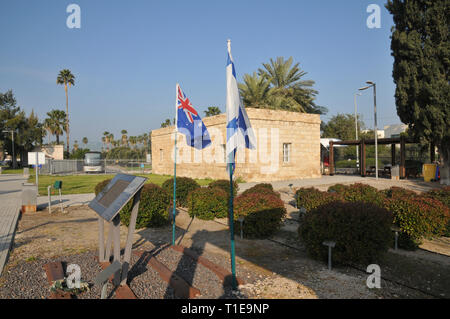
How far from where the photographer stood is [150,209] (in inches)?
314

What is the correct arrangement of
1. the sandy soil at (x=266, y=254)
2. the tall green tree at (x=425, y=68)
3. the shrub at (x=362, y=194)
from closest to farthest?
the sandy soil at (x=266, y=254)
the shrub at (x=362, y=194)
the tall green tree at (x=425, y=68)

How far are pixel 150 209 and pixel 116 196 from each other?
380 cm

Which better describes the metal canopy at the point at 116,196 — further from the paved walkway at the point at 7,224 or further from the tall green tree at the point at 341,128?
the tall green tree at the point at 341,128

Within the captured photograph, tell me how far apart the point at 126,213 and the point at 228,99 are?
4.85 m

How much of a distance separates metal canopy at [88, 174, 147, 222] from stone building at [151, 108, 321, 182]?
Result: 1518cm

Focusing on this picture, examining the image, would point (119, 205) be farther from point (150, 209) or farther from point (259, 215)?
point (150, 209)

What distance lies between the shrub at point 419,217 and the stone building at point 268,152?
13427 mm

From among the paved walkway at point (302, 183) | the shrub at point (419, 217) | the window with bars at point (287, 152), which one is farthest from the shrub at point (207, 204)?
the window with bars at point (287, 152)

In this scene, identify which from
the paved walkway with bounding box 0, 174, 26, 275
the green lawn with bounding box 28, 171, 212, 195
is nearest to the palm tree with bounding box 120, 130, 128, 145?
the green lawn with bounding box 28, 171, 212, 195

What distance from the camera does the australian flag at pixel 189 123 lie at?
6.52 metres

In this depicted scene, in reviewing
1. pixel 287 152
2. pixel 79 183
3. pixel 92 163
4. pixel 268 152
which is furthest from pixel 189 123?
pixel 92 163

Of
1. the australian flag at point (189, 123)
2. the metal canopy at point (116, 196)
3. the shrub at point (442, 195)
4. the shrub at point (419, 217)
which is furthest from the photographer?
the shrub at point (442, 195)

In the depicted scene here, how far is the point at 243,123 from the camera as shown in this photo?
4586mm

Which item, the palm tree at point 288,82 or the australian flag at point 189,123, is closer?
the australian flag at point 189,123
